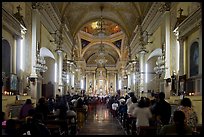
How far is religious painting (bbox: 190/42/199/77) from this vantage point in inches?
488

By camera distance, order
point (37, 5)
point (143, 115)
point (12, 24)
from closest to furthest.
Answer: point (143, 115) < point (12, 24) < point (37, 5)

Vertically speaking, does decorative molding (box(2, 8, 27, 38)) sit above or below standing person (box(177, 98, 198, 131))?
above

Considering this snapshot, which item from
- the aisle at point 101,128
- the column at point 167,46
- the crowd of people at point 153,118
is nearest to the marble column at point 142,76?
the aisle at point 101,128

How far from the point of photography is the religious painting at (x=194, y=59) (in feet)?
40.6

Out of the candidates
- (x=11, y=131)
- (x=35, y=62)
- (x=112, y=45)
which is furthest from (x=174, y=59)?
(x=112, y=45)

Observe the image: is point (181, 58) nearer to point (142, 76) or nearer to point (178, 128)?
point (178, 128)

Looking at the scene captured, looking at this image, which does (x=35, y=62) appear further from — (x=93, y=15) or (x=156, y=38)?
(x=93, y=15)

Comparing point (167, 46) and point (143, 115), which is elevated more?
point (167, 46)

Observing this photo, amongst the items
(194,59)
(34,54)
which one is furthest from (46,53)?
(194,59)

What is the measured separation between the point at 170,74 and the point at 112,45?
28.8 metres

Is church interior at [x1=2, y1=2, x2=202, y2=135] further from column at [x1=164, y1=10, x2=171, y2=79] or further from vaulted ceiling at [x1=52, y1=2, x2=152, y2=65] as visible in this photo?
vaulted ceiling at [x1=52, y1=2, x2=152, y2=65]

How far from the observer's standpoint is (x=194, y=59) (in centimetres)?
1270

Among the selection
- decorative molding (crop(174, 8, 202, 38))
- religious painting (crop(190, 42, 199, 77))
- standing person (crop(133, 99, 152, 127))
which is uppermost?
decorative molding (crop(174, 8, 202, 38))

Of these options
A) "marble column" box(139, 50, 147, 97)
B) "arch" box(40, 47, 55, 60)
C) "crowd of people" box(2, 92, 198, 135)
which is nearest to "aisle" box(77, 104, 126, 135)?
"crowd of people" box(2, 92, 198, 135)
